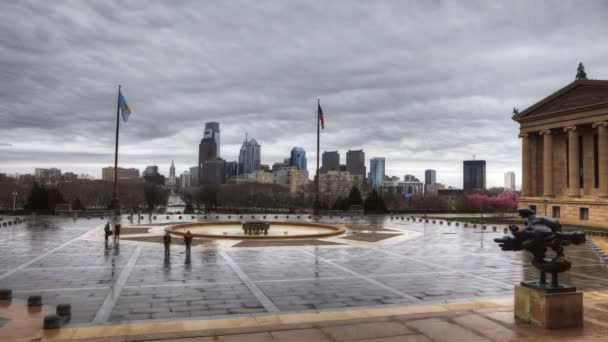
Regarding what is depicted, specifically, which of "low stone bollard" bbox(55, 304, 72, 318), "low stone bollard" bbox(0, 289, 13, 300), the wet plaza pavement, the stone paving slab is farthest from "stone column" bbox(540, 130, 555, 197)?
"low stone bollard" bbox(0, 289, 13, 300)

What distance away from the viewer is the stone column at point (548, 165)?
2702 inches

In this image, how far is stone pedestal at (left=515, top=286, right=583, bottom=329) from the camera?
39.9 feet

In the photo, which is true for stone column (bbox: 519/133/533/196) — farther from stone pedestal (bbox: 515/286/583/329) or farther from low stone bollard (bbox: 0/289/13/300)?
low stone bollard (bbox: 0/289/13/300)

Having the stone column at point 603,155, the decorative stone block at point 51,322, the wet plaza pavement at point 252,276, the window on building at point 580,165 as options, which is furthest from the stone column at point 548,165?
the decorative stone block at point 51,322

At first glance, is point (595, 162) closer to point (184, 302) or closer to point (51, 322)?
point (184, 302)

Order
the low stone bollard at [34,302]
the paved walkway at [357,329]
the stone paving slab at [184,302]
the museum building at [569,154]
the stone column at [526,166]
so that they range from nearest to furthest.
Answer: the paved walkway at [357,329]
the stone paving slab at [184,302]
the low stone bollard at [34,302]
the museum building at [569,154]
the stone column at [526,166]

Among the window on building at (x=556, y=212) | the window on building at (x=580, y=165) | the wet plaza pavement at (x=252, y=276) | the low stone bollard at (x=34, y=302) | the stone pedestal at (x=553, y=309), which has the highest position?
the window on building at (x=580, y=165)

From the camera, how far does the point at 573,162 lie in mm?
64750

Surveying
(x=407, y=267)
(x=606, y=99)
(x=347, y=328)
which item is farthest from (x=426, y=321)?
(x=606, y=99)

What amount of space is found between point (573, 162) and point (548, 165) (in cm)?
442

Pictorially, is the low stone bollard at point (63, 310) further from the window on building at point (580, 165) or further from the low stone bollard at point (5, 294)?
the window on building at point (580, 165)

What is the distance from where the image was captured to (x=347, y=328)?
12.4 metres

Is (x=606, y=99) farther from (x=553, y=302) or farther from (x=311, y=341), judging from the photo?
(x=311, y=341)

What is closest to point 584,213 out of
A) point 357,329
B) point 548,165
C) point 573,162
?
point 573,162
